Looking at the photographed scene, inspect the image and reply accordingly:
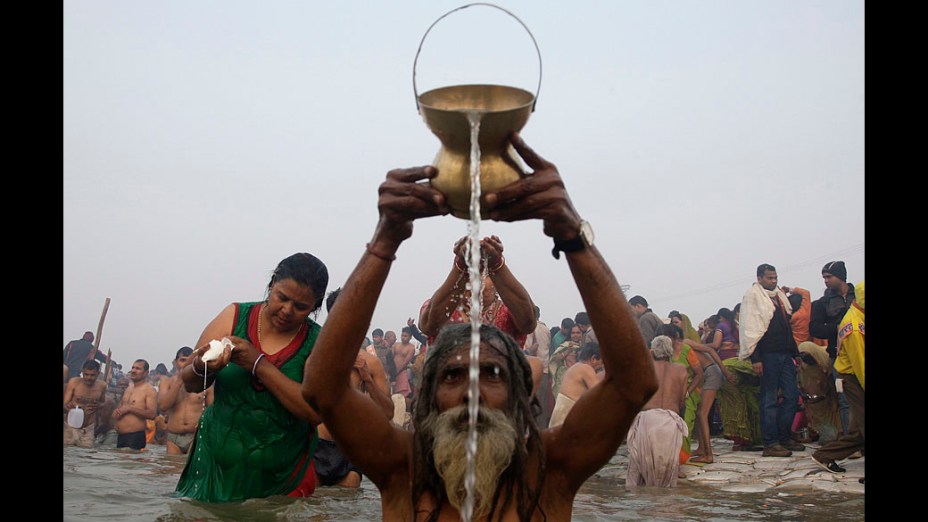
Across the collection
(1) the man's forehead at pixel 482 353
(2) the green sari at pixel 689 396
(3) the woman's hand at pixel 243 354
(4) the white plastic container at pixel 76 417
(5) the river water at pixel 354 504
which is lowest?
(4) the white plastic container at pixel 76 417

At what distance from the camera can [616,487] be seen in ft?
28.0

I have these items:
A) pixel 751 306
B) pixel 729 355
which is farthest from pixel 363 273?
pixel 729 355

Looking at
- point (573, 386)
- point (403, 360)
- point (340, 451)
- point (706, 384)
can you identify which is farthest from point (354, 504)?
point (403, 360)

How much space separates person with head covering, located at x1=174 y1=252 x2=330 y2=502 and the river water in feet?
0.48

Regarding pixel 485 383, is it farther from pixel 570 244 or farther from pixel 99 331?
pixel 99 331

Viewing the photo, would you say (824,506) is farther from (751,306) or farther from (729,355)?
(729,355)

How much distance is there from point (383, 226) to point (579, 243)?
61cm

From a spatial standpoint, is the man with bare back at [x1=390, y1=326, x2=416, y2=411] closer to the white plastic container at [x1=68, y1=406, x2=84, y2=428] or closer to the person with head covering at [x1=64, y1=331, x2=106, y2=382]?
the white plastic container at [x1=68, y1=406, x2=84, y2=428]

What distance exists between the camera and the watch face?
2564mm

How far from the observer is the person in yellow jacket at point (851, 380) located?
8000mm

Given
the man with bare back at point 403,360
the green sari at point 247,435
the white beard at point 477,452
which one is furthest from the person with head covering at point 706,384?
the white beard at point 477,452

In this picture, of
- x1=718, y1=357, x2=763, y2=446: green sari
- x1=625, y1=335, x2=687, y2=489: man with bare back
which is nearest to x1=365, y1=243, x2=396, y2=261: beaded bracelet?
x1=625, y1=335, x2=687, y2=489: man with bare back

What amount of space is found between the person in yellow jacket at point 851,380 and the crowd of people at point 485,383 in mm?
16

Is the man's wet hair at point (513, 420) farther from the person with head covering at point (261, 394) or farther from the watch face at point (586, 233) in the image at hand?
the person with head covering at point (261, 394)
